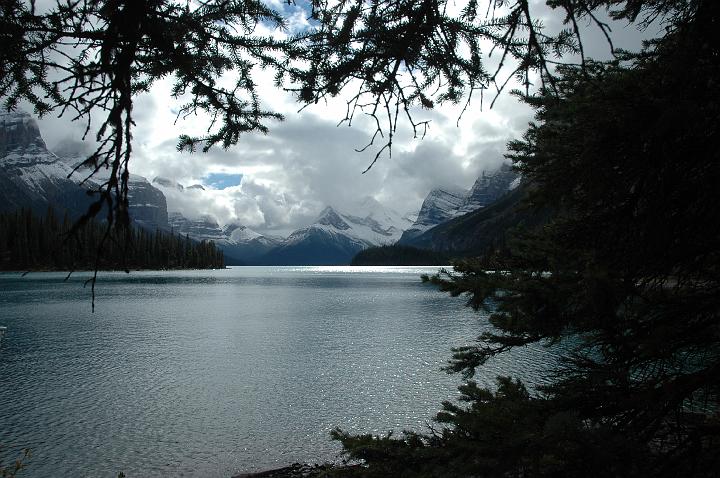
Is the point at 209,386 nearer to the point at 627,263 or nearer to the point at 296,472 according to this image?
the point at 296,472

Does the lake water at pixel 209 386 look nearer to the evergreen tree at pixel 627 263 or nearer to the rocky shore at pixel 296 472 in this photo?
the rocky shore at pixel 296 472

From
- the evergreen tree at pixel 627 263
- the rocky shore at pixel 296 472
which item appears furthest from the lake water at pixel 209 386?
the evergreen tree at pixel 627 263

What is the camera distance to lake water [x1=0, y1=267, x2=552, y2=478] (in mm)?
16016

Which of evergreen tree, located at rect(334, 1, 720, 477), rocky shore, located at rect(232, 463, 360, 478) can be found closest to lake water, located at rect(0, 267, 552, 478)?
rocky shore, located at rect(232, 463, 360, 478)

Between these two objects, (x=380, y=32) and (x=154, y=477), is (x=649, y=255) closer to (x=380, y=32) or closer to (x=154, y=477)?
(x=380, y=32)

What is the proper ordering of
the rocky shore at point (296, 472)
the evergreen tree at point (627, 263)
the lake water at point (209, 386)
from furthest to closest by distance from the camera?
the lake water at point (209, 386) < the rocky shore at point (296, 472) < the evergreen tree at point (627, 263)

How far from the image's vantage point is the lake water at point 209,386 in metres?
16.0

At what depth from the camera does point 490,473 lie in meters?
4.00

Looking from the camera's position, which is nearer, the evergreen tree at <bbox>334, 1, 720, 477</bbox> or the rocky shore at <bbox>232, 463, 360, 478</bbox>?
the evergreen tree at <bbox>334, 1, 720, 477</bbox>

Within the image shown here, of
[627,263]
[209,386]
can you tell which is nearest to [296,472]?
[209,386]

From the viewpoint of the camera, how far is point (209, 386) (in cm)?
2469

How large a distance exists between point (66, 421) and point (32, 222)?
6308 inches

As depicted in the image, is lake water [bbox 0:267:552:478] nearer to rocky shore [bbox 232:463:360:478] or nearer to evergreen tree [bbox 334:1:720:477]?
rocky shore [bbox 232:463:360:478]

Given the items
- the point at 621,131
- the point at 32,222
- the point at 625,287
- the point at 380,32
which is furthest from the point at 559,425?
the point at 32,222
